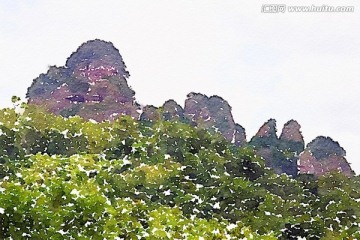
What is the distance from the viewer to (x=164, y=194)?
1758cm

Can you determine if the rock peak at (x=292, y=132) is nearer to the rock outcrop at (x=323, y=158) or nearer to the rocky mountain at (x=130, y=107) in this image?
the rocky mountain at (x=130, y=107)

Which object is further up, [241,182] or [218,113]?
[218,113]

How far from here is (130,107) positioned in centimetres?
3872

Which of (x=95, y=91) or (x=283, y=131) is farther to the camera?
(x=283, y=131)

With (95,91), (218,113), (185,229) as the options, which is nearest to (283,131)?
(218,113)

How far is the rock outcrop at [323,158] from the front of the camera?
42.9 m

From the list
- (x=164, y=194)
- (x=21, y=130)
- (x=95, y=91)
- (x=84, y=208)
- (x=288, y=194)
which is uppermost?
(x=95, y=91)

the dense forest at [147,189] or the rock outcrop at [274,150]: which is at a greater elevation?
the rock outcrop at [274,150]

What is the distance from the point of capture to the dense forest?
37.3 ft

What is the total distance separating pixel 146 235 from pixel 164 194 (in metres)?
4.71

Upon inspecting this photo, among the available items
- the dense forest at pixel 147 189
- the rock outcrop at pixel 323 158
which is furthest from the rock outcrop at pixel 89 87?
the dense forest at pixel 147 189

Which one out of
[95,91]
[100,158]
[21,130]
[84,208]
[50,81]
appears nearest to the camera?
[84,208]

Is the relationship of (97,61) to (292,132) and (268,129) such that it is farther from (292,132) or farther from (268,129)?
(292,132)

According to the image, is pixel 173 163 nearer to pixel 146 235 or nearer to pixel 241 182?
pixel 241 182
